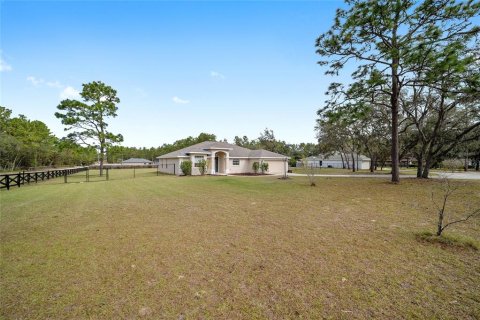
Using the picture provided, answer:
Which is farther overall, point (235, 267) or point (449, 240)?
point (449, 240)

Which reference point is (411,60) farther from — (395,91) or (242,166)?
(242,166)

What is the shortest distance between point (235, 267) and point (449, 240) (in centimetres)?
507

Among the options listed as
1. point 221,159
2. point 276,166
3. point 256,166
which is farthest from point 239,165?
point 276,166

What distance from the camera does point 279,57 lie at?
18.5 m

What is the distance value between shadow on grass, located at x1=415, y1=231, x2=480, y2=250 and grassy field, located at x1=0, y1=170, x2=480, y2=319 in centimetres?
18

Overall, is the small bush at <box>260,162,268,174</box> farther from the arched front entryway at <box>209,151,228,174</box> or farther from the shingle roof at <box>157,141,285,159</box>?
the arched front entryway at <box>209,151,228,174</box>

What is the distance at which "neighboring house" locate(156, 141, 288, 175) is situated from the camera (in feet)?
89.7

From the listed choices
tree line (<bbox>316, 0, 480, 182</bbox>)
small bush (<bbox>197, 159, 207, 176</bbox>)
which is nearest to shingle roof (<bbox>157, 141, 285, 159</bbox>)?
small bush (<bbox>197, 159, 207, 176</bbox>)

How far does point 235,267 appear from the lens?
4.07 metres

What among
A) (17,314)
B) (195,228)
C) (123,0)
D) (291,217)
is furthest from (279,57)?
(17,314)

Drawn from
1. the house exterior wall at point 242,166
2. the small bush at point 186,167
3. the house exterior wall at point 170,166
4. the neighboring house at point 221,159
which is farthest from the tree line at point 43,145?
the house exterior wall at point 242,166

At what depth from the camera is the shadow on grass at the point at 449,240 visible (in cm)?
483

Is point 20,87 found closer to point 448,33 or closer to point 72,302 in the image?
point 72,302

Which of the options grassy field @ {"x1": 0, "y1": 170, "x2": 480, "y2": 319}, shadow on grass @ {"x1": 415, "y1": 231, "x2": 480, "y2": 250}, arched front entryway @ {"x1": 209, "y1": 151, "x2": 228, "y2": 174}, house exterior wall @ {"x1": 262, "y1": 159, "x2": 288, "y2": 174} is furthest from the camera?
house exterior wall @ {"x1": 262, "y1": 159, "x2": 288, "y2": 174}
